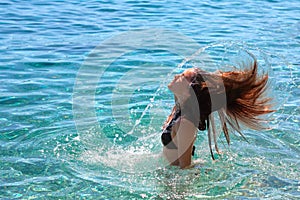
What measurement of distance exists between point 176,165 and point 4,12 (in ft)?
27.4

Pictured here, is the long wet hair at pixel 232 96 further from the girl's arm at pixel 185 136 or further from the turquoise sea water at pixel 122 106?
the turquoise sea water at pixel 122 106

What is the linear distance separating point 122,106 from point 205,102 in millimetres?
2351

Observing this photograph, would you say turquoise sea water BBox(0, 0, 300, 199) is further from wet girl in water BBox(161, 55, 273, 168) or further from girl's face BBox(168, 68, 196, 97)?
girl's face BBox(168, 68, 196, 97)

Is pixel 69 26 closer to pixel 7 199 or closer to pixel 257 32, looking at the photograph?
pixel 257 32

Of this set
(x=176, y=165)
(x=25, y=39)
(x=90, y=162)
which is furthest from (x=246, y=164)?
(x=25, y=39)

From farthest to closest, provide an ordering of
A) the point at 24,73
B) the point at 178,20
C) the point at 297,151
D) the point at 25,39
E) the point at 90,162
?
the point at 178,20
the point at 25,39
the point at 24,73
the point at 297,151
the point at 90,162

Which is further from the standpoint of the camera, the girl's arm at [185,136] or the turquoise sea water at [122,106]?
the turquoise sea water at [122,106]

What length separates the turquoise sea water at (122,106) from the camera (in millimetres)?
4312

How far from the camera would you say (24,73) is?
725 cm

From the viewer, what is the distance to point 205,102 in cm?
407

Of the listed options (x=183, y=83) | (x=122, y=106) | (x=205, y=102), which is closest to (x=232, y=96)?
(x=205, y=102)

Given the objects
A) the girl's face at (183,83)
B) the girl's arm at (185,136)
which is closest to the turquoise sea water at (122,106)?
the girl's arm at (185,136)

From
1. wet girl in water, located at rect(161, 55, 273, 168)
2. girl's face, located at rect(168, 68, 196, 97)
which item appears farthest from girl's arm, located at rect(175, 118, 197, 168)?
girl's face, located at rect(168, 68, 196, 97)

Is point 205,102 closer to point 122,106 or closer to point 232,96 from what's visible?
point 232,96
